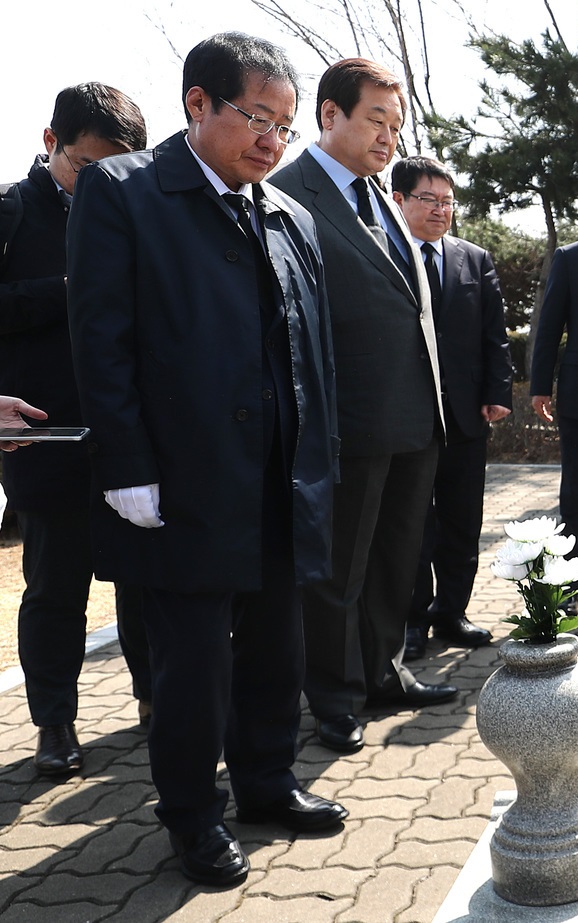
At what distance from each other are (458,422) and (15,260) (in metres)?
2.27

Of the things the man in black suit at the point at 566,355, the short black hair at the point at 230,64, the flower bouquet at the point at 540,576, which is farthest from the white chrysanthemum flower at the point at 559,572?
the man in black suit at the point at 566,355

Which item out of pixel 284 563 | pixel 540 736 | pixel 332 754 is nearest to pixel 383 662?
pixel 332 754

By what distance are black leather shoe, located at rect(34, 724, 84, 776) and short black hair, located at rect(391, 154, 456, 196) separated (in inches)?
112

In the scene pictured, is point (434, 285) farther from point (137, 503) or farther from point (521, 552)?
point (521, 552)

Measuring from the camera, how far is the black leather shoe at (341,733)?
→ 409 cm

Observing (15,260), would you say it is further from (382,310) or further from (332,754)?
(332,754)

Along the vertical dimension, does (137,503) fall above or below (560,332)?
below

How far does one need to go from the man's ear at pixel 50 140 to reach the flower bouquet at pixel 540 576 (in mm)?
2238

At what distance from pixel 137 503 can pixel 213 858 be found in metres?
1.02

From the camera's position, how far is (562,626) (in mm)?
2609

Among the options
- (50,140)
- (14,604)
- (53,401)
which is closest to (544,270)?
(14,604)

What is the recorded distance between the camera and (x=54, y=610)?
4.00 m

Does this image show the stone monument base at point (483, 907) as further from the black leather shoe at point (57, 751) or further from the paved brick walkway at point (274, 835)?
the black leather shoe at point (57, 751)

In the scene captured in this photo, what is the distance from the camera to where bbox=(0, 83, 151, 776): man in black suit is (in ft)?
12.3
